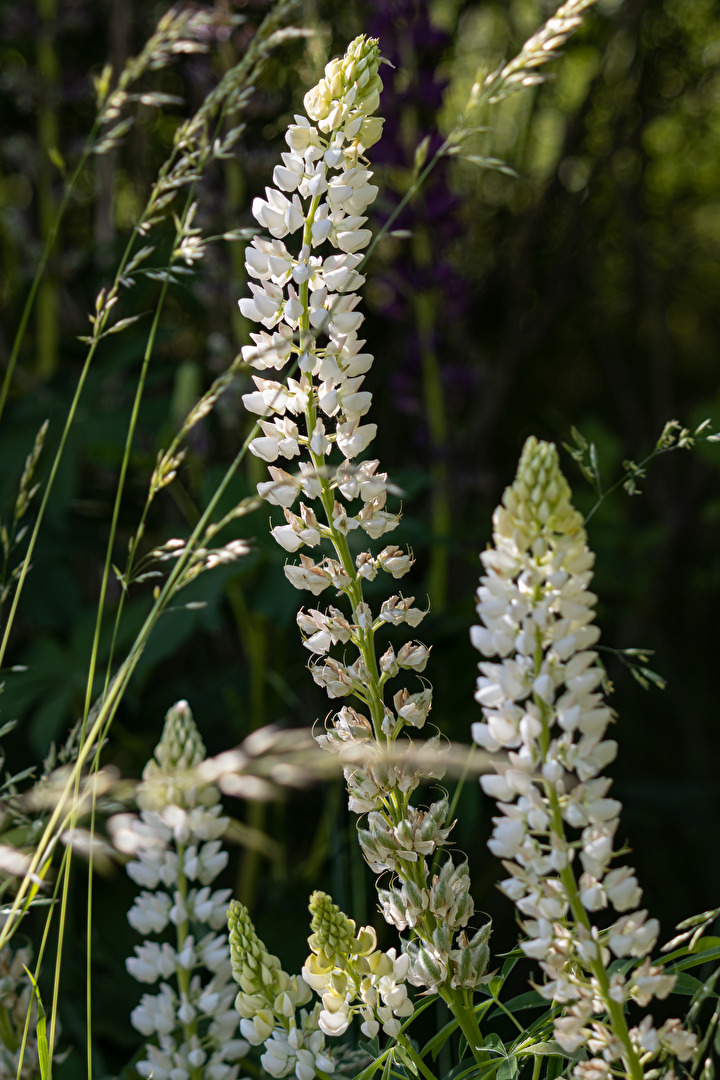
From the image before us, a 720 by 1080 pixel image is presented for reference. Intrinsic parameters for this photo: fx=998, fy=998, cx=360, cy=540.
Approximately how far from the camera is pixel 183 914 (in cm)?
71

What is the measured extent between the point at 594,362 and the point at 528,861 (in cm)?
349

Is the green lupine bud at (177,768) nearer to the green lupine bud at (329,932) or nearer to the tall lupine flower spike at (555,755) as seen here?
the green lupine bud at (329,932)

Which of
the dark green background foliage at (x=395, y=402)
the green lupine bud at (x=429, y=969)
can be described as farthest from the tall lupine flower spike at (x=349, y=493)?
the dark green background foliage at (x=395, y=402)

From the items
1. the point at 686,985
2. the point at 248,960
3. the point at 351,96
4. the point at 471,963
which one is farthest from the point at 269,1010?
the point at 351,96

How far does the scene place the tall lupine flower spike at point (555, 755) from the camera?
44 centimetres

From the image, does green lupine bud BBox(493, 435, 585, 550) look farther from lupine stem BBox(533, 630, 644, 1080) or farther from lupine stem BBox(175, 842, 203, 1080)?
lupine stem BBox(175, 842, 203, 1080)

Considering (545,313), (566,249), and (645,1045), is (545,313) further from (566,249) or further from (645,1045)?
(645,1045)

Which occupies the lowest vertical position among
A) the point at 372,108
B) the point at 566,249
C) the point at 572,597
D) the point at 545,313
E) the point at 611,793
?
the point at 611,793

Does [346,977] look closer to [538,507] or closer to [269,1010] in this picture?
[269,1010]

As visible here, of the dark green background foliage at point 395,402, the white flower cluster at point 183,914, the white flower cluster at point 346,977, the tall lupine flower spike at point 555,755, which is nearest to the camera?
the tall lupine flower spike at point 555,755

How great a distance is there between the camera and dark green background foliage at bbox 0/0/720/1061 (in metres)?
1.48

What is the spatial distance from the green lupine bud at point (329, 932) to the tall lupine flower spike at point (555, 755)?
0.13 m

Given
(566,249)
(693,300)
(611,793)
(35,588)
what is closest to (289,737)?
(35,588)

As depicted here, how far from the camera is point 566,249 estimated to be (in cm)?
238
